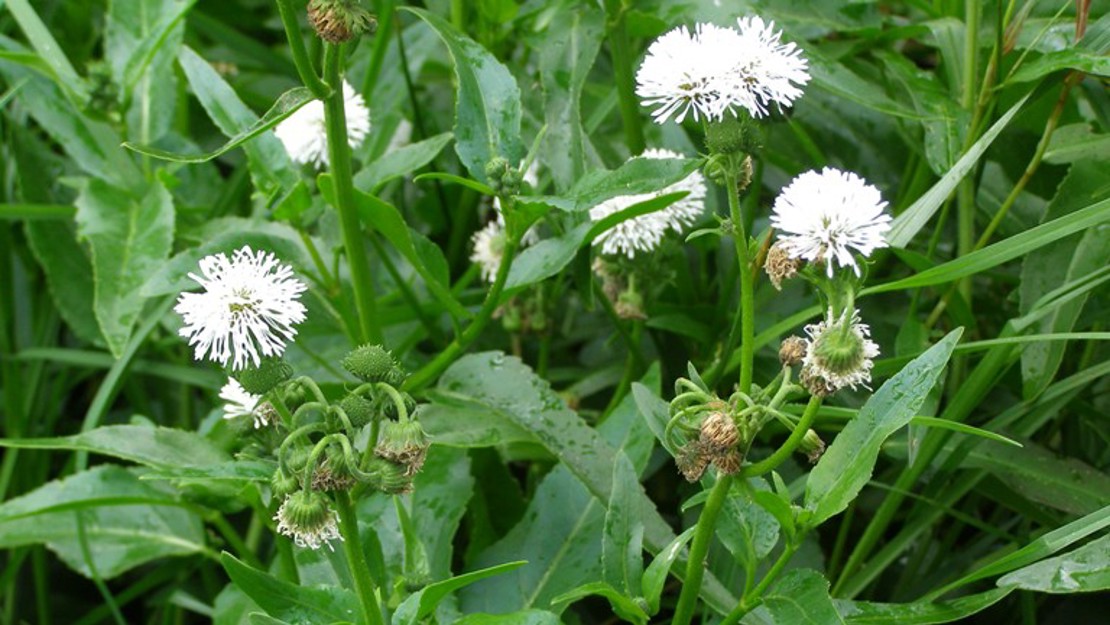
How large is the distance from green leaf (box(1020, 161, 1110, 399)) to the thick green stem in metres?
0.49

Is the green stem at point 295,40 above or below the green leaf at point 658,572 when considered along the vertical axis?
above

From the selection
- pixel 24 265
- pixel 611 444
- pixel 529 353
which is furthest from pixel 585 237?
pixel 24 265

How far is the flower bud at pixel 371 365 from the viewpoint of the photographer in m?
0.98

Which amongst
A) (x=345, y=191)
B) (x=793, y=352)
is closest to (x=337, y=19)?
(x=345, y=191)

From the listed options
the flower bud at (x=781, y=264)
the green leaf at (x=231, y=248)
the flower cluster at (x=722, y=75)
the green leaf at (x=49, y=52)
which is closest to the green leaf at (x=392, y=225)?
the green leaf at (x=231, y=248)

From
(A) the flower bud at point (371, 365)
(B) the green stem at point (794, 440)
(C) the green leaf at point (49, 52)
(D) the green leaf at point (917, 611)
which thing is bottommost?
(D) the green leaf at point (917, 611)

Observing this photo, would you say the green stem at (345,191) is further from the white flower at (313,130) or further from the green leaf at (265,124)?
the white flower at (313,130)

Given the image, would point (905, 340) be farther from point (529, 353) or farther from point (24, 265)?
point (24, 265)

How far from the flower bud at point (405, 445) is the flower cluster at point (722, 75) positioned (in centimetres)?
32

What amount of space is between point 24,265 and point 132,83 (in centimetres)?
56

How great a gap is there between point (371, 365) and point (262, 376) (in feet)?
0.30

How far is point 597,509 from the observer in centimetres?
143

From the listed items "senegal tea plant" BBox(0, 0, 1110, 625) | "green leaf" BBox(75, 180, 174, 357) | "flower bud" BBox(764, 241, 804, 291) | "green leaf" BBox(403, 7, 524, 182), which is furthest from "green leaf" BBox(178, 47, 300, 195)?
"flower bud" BBox(764, 241, 804, 291)

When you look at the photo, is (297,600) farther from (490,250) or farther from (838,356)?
(490,250)
